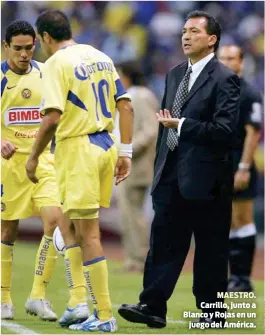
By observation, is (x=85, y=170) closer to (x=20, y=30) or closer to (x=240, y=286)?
(x=20, y=30)

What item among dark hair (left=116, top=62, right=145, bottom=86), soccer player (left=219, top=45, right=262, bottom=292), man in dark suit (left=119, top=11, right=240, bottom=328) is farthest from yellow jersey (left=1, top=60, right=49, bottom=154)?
dark hair (left=116, top=62, right=145, bottom=86)

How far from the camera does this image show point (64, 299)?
938 cm

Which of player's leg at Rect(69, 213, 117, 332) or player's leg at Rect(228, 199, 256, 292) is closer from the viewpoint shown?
player's leg at Rect(69, 213, 117, 332)

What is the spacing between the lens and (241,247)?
1039cm

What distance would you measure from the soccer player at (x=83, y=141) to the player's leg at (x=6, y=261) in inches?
37.7

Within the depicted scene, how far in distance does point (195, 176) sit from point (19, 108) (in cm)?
171

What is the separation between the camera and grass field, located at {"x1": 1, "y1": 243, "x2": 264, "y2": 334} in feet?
23.7

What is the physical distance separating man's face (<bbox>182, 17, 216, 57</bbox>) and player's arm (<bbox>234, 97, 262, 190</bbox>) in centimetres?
302

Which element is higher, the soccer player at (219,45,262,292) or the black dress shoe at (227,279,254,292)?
the soccer player at (219,45,262,292)

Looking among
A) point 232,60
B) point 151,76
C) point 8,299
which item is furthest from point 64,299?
point 151,76

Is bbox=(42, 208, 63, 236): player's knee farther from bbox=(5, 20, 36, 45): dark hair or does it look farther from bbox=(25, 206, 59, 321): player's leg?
bbox=(5, 20, 36, 45): dark hair

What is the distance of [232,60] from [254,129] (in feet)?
2.44

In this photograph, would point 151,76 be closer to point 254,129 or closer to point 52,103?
point 254,129

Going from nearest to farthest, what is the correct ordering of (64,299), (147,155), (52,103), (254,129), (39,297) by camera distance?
(52,103) < (39,297) < (64,299) < (254,129) < (147,155)
